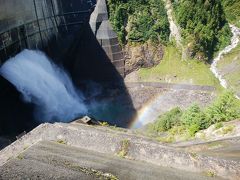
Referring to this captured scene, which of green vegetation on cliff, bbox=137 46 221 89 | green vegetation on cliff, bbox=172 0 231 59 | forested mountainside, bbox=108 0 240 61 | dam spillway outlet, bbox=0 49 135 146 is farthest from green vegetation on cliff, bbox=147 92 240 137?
forested mountainside, bbox=108 0 240 61

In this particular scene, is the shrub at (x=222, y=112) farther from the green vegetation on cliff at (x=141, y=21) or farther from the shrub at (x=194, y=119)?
the green vegetation on cliff at (x=141, y=21)

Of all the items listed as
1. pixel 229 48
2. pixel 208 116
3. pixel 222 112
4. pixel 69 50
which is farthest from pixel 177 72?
pixel 208 116

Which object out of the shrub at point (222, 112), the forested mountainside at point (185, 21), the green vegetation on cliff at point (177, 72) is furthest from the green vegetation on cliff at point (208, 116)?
the forested mountainside at point (185, 21)

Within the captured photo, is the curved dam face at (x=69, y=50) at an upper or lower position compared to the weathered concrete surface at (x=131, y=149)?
lower

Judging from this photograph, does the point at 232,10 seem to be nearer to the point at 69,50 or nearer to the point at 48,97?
the point at 69,50

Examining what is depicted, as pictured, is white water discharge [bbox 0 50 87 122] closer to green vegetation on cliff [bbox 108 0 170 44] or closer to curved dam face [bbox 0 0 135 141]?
curved dam face [bbox 0 0 135 141]

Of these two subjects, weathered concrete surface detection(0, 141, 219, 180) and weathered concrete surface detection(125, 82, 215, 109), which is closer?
weathered concrete surface detection(0, 141, 219, 180)
